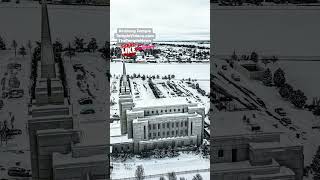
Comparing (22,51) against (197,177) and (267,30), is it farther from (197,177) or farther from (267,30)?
(267,30)

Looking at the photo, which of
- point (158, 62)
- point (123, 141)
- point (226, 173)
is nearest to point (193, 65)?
point (158, 62)

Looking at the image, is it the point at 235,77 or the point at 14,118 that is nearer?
the point at 14,118

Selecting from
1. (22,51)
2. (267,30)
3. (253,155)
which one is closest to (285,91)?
(267,30)

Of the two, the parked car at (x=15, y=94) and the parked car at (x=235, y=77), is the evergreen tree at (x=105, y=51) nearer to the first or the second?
the parked car at (x=15, y=94)

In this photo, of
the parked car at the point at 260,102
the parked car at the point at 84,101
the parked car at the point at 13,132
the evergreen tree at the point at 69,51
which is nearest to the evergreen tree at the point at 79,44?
the evergreen tree at the point at 69,51

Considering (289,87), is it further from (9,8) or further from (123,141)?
(9,8)

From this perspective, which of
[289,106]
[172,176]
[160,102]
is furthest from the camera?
[289,106]
